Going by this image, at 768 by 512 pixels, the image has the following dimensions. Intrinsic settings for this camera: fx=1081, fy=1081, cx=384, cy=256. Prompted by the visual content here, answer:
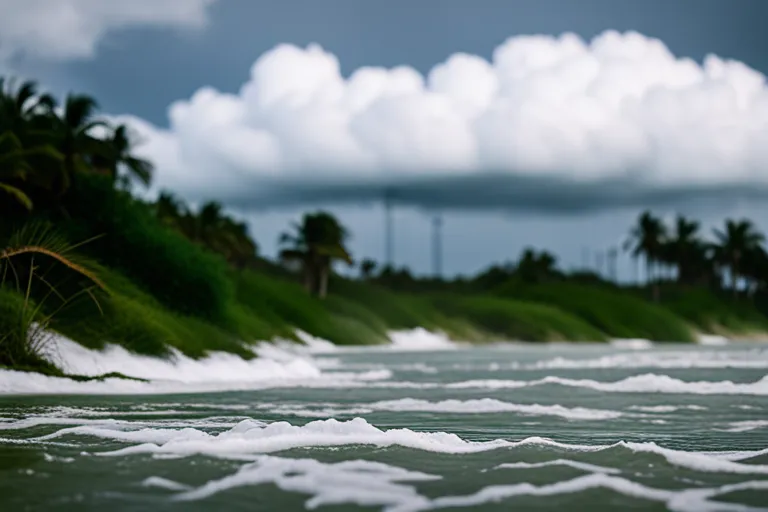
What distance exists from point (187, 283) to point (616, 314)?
80.5 m

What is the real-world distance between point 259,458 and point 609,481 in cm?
371

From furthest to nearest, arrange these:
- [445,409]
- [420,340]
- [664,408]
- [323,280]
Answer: [323,280] < [420,340] < [664,408] < [445,409]

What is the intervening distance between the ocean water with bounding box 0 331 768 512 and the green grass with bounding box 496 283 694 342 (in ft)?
289

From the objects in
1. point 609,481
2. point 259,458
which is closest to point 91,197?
point 259,458

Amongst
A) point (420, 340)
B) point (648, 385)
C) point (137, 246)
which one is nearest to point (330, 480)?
point (648, 385)

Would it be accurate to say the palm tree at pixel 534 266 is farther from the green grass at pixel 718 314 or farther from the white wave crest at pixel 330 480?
the white wave crest at pixel 330 480

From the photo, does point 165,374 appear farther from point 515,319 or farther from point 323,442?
point 515,319

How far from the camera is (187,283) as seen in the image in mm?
41562

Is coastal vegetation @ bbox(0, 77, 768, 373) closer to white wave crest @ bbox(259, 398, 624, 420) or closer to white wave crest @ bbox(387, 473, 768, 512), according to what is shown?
white wave crest @ bbox(259, 398, 624, 420)

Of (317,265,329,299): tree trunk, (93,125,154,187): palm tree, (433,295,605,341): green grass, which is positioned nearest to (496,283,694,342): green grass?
(433,295,605,341): green grass

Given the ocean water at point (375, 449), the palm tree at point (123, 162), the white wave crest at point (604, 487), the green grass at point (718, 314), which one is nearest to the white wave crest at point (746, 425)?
the ocean water at point (375, 449)

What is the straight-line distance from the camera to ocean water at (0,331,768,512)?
937 centimetres

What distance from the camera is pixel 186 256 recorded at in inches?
1650

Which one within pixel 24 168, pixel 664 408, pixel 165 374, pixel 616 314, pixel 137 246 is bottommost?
pixel 664 408
